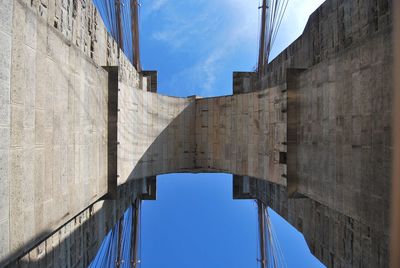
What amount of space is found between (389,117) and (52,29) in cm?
714

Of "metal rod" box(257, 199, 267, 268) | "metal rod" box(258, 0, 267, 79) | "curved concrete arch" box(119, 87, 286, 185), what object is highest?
"metal rod" box(258, 0, 267, 79)

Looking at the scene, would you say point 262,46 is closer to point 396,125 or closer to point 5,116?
point 396,125

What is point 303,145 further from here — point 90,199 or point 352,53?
point 90,199

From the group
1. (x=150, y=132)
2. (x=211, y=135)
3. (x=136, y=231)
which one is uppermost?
(x=150, y=132)

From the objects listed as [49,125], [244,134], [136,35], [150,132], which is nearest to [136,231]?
[150,132]

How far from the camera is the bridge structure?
5.22 metres

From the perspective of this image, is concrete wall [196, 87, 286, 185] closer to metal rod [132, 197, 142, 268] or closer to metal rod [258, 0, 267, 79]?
metal rod [258, 0, 267, 79]

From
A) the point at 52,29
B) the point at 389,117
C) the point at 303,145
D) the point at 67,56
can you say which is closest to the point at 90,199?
the point at 67,56

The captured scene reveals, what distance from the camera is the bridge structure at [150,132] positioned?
17.1ft

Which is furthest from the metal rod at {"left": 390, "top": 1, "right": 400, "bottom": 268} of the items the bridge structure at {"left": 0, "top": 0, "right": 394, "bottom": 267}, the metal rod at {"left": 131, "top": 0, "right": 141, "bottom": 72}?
the metal rod at {"left": 131, "top": 0, "right": 141, "bottom": 72}

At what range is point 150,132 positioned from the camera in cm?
1398

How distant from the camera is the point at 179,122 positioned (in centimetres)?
1567

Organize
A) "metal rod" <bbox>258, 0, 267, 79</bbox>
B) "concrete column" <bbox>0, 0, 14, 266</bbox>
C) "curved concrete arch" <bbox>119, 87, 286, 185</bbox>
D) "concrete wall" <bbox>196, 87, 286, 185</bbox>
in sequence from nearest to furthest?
"concrete column" <bbox>0, 0, 14, 266</bbox>, "concrete wall" <bbox>196, 87, 286, 185</bbox>, "curved concrete arch" <bbox>119, 87, 286, 185</bbox>, "metal rod" <bbox>258, 0, 267, 79</bbox>

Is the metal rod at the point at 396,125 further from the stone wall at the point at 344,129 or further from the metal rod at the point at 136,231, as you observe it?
the metal rod at the point at 136,231
